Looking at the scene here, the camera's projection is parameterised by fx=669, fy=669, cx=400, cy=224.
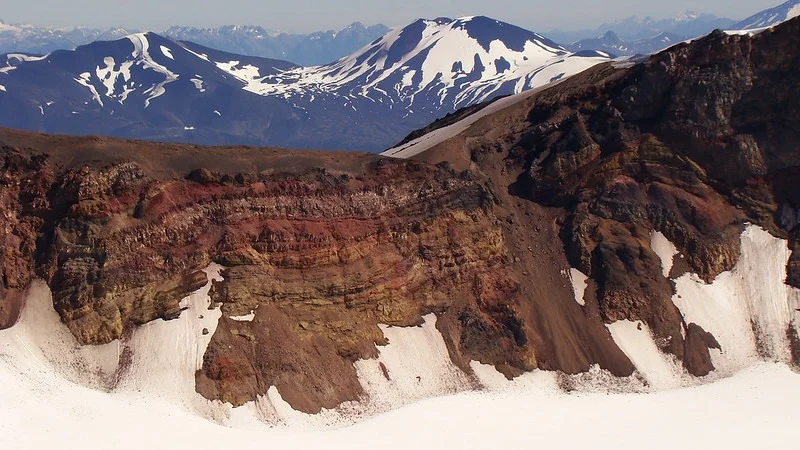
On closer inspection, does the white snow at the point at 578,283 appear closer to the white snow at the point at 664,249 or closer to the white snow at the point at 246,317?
the white snow at the point at 664,249

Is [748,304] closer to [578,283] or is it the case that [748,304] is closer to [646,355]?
[646,355]

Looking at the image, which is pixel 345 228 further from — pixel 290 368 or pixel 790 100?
pixel 790 100

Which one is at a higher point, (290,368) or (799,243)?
(799,243)

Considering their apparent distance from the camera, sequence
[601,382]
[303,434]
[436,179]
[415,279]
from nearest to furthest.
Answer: [303,434]
[601,382]
[415,279]
[436,179]

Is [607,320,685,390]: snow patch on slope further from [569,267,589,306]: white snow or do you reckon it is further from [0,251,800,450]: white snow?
[569,267,589,306]: white snow

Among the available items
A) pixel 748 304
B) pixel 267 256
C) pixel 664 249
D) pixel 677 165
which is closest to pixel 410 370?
pixel 267 256

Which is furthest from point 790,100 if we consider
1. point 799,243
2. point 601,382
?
point 601,382
